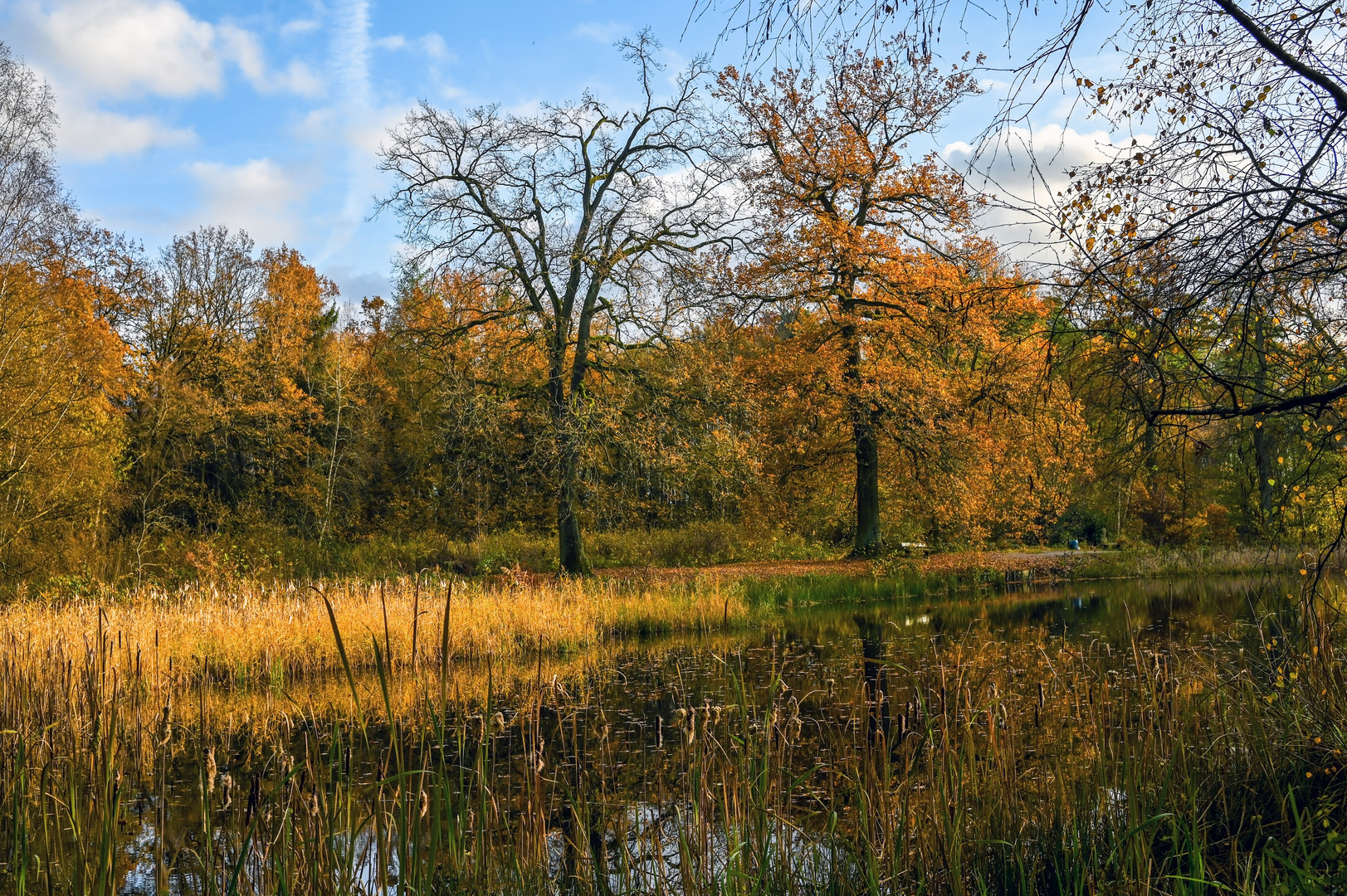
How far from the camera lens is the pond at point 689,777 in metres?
3.18

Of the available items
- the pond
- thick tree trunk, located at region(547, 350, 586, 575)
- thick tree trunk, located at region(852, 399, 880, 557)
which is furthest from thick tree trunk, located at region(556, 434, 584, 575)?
the pond

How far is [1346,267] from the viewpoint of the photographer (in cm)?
313

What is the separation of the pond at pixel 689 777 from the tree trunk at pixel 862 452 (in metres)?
7.52

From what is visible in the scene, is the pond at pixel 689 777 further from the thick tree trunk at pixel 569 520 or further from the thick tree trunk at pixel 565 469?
the thick tree trunk at pixel 569 520

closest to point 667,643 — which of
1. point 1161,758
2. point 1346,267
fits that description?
point 1161,758

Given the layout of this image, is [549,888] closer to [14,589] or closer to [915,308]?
[14,589]

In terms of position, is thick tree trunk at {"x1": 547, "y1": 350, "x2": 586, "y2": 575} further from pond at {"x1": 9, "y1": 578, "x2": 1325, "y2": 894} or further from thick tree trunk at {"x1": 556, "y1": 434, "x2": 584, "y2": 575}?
pond at {"x1": 9, "y1": 578, "x2": 1325, "y2": 894}

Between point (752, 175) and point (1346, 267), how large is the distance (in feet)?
58.4

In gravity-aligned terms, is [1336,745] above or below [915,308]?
below

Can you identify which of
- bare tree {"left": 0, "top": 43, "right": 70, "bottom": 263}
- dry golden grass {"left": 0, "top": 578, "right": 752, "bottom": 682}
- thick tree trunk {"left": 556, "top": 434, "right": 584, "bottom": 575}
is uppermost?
bare tree {"left": 0, "top": 43, "right": 70, "bottom": 263}

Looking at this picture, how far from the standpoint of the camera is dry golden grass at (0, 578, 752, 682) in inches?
373

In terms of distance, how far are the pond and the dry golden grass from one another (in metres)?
0.63

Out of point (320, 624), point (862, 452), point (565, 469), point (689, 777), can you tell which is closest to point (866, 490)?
point (862, 452)

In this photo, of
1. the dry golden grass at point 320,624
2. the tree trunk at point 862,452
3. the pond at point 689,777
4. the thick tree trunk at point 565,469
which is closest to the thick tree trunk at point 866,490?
the tree trunk at point 862,452
